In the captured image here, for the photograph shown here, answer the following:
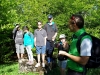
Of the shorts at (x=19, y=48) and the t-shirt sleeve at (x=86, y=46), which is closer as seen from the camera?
the t-shirt sleeve at (x=86, y=46)

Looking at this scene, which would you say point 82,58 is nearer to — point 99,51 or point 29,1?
point 99,51

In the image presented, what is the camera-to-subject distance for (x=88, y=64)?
14.0 feet

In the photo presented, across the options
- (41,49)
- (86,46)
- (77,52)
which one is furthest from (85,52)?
(41,49)

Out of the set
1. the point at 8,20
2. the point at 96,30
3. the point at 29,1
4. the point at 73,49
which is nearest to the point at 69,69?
the point at 73,49

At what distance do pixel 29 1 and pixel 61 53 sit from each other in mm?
21907

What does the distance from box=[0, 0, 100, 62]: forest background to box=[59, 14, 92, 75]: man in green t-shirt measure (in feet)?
39.3

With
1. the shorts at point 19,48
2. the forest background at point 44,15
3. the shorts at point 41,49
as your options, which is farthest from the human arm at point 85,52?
the forest background at point 44,15

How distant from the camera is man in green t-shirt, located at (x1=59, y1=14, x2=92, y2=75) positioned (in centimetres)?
420

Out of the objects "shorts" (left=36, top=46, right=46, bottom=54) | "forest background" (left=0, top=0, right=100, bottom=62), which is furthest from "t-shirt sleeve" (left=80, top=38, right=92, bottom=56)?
"forest background" (left=0, top=0, right=100, bottom=62)

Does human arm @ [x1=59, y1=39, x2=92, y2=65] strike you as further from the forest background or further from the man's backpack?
the forest background

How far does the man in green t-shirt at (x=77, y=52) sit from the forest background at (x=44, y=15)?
11964mm

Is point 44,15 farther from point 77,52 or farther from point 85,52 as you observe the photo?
point 85,52

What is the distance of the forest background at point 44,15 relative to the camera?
17.7 meters

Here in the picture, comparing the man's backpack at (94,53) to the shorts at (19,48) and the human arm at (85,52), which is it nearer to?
the human arm at (85,52)
